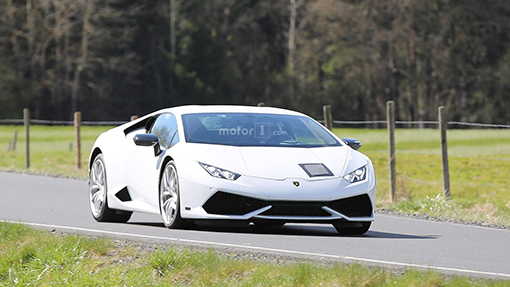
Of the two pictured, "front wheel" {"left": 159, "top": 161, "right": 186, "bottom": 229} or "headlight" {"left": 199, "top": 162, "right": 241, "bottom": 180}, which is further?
"front wheel" {"left": 159, "top": 161, "right": 186, "bottom": 229}

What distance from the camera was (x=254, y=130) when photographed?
36.0 feet

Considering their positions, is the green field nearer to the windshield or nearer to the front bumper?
the windshield

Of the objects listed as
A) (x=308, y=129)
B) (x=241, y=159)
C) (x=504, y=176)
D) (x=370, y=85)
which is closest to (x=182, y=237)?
(x=241, y=159)

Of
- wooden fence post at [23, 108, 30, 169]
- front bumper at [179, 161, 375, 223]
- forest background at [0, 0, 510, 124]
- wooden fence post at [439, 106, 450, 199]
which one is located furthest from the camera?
forest background at [0, 0, 510, 124]

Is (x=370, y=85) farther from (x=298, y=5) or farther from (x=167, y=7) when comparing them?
(x=167, y=7)

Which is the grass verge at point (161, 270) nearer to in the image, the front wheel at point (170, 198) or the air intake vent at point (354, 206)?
the front wheel at point (170, 198)

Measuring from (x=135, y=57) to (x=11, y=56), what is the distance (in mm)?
Answer: 10359

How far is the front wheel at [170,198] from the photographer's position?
10320mm

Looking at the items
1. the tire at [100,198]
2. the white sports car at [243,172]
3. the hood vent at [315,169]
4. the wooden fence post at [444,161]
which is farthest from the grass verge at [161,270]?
the wooden fence post at [444,161]

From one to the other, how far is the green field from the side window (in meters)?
4.57

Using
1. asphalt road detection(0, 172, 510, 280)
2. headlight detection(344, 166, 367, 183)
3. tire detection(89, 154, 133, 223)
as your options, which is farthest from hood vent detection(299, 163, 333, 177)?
tire detection(89, 154, 133, 223)

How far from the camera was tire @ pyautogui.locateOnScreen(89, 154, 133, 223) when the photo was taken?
39.5ft

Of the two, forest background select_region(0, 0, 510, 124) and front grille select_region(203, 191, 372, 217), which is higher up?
forest background select_region(0, 0, 510, 124)

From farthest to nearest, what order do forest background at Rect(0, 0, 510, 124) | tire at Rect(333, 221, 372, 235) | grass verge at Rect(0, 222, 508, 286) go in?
forest background at Rect(0, 0, 510, 124) < tire at Rect(333, 221, 372, 235) < grass verge at Rect(0, 222, 508, 286)
